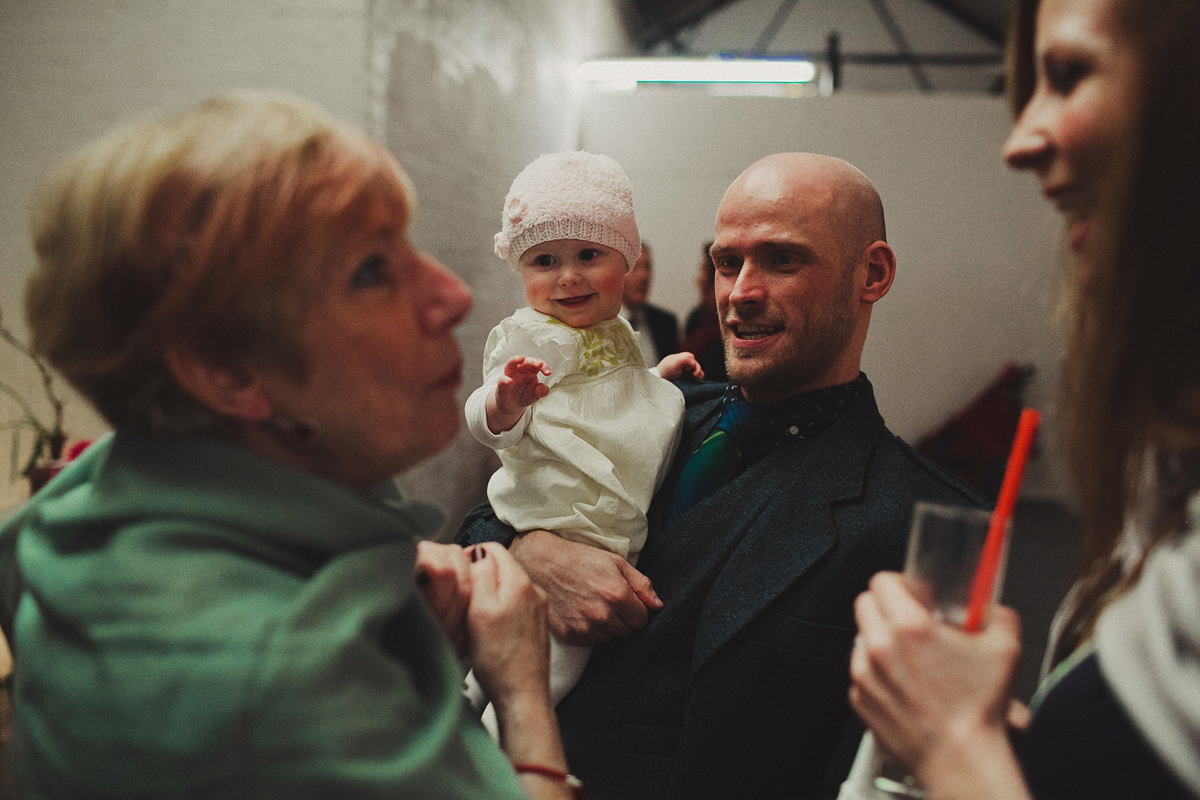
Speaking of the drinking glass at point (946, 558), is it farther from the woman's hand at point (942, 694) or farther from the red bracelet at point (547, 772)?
the red bracelet at point (547, 772)

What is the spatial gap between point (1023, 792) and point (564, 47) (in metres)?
5.36

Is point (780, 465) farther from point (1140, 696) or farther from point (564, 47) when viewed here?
point (564, 47)

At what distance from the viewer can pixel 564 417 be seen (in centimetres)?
156

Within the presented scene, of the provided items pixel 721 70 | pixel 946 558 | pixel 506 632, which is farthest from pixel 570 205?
pixel 721 70

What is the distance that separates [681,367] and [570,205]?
0.59 metres

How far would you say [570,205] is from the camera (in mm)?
1490

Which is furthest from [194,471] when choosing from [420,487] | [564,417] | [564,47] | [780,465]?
[564,47]

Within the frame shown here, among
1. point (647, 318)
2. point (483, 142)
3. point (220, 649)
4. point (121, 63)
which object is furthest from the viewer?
point (483, 142)

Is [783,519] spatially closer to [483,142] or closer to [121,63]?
[121,63]

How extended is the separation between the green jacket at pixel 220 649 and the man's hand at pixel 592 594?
622 mm

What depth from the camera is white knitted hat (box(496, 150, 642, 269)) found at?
1.50 meters

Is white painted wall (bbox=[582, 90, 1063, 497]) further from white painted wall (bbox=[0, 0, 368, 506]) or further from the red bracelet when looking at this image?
white painted wall (bbox=[0, 0, 368, 506])

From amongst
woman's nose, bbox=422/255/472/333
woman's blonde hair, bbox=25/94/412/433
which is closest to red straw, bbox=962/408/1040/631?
woman's nose, bbox=422/255/472/333

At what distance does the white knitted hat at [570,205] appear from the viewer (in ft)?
4.91
